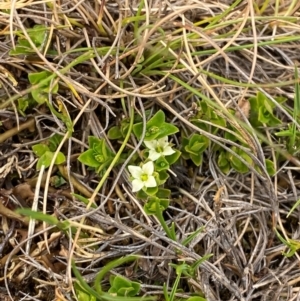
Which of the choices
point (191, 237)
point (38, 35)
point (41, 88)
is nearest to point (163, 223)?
point (191, 237)

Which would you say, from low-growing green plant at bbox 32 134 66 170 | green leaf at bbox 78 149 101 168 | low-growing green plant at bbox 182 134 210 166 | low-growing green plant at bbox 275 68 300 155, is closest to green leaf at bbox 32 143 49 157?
low-growing green plant at bbox 32 134 66 170

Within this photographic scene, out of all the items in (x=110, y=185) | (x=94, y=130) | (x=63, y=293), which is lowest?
(x=63, y=293)

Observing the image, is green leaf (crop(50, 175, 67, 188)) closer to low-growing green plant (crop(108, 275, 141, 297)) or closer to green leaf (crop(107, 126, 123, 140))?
green leaf (crop(107, 126, 123, 140))

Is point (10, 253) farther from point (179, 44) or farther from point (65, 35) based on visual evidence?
point (179, 44)

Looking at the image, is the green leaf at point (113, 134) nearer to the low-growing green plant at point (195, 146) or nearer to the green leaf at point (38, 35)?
the low-growing green plant at point (195, 146)

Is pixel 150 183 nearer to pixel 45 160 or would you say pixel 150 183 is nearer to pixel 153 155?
pixel 153 155

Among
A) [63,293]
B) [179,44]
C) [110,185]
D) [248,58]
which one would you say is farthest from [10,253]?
[248,58]

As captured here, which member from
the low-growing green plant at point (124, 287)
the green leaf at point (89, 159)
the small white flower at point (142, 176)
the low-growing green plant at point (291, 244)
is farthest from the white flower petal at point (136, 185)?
the low-growing green plant at point (291, 244)
